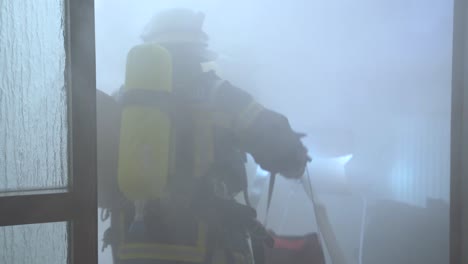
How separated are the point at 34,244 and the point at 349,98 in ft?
3.35

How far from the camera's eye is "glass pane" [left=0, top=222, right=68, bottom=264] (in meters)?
1.17

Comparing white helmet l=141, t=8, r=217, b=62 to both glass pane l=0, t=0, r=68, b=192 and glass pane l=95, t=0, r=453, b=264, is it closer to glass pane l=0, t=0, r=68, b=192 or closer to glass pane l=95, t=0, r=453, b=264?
glass pane l=95, t=0, r=453, b=264

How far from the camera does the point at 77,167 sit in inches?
46.6

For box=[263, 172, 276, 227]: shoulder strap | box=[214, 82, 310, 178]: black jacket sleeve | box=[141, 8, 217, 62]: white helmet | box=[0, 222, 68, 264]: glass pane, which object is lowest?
box=[0, 222, 68, 264]: glass pane

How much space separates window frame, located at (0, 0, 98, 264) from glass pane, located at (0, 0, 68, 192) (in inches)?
1.0

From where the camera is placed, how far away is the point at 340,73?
134 centimetres

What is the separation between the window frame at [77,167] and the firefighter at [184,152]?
0.24ft

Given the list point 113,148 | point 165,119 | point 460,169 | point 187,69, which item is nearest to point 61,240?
point 113,148

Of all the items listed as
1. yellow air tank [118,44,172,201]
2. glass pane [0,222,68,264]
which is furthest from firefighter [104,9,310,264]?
glass pane [0,222,68,264]

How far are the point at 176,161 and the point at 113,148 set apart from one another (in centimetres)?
18

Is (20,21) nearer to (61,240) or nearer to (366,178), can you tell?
(61,240)

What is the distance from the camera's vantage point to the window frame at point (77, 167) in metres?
1.16

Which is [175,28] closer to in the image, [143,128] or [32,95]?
[143,128]

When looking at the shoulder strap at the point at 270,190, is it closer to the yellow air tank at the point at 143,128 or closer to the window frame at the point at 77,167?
the yellow air tank at the point at 143,128
